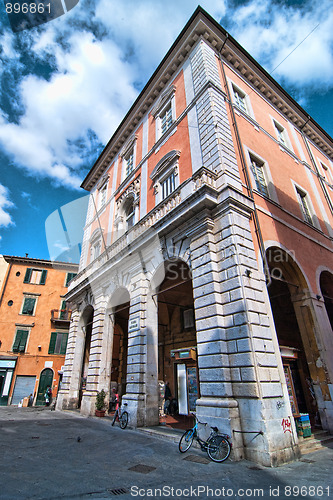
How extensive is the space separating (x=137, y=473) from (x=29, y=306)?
74.1 ft

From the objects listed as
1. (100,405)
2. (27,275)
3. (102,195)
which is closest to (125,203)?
(102,195)

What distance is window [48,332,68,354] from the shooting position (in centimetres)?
2350

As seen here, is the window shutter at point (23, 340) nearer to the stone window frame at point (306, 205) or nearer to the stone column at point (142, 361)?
the stone column at point (142, 361)

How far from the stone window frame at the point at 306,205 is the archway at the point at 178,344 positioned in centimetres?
647

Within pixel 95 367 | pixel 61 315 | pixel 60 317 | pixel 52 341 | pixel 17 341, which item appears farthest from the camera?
pixel 61 315

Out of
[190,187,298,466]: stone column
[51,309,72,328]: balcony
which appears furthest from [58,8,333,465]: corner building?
[51,309,72,328]: balcony

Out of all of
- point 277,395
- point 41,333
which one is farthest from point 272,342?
point 41,333

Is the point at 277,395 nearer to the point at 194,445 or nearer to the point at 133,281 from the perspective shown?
the point at 194,445

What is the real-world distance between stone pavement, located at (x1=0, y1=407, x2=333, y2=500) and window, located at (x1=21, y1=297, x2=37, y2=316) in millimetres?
18389

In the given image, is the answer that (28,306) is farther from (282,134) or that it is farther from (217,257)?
(282,134)

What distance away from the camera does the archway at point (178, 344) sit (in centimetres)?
1109

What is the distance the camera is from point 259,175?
11375 millimetres

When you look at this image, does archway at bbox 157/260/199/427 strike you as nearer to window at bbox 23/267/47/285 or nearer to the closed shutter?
the closed shutter

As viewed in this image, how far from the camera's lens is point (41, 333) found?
23.6m
